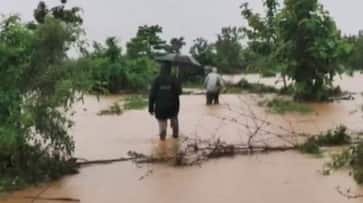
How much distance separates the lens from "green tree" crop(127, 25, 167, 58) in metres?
44.8

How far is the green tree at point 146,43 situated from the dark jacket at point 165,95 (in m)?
28.4

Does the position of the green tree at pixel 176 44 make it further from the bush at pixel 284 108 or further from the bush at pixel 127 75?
the bush at pixel 284 108

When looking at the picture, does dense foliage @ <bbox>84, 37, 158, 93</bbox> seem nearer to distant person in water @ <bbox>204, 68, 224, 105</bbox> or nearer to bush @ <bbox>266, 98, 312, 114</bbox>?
distant person in water @ <bbox>204, 68, 224, 105</bbox>

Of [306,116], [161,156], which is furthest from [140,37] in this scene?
[161,156]

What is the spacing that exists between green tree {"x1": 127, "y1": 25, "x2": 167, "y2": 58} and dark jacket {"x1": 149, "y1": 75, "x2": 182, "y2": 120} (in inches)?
1118

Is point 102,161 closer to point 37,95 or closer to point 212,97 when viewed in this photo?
point 37,95

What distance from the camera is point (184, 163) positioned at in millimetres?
12531

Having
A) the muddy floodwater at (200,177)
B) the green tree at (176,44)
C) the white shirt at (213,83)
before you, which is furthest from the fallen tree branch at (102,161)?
the green tree at (176,44)

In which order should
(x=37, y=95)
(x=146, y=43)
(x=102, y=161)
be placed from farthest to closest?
(x=146, y=43) → (x=102, y=161) → (x=37, y=95)

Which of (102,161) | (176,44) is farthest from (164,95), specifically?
(176,44)

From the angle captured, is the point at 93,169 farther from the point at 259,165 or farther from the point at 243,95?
the point at 243,95

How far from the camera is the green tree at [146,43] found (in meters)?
44.8

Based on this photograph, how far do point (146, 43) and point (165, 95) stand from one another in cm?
3178

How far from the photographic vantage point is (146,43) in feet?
153
